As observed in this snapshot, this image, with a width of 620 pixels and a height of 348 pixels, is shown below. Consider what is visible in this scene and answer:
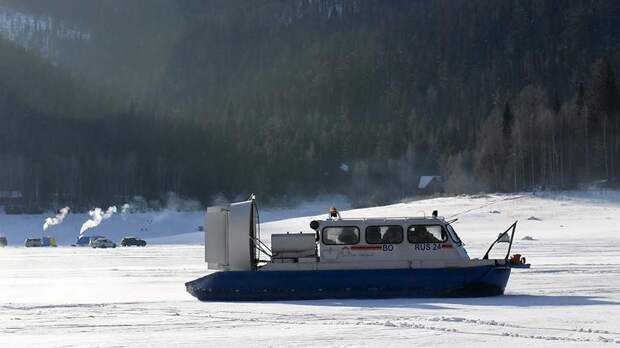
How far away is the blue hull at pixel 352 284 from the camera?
27.2 m

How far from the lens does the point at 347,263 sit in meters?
27.7

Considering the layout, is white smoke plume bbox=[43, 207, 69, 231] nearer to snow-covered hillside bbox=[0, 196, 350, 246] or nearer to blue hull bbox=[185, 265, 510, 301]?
snow-covered hillside bbox=[0, 196, 350, 246]

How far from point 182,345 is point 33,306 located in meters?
8.83

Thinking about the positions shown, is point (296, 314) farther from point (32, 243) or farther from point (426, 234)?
point (32, 243)

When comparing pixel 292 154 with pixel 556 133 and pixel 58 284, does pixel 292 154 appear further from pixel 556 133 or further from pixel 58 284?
pixel 58 284

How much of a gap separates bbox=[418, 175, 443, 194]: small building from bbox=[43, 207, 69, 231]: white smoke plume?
47.4m

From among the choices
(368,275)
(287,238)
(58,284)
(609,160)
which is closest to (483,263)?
(368,275)

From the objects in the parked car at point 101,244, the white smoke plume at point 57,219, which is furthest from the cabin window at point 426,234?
the white smoke plume at point 57,219

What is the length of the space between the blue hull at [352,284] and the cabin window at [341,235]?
0.92 metres

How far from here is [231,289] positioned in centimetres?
2742

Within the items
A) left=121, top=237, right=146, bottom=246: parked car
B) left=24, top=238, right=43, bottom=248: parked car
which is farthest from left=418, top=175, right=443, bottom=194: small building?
left=121, top=237, right=146, bottom=246: parked car

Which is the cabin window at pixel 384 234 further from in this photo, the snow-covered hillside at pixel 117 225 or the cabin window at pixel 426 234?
the snow-covered hillside at pixel 117 225

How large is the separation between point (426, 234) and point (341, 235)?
7.68ft

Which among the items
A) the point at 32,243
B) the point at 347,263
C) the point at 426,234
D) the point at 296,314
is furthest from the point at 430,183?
the point at 296,314
